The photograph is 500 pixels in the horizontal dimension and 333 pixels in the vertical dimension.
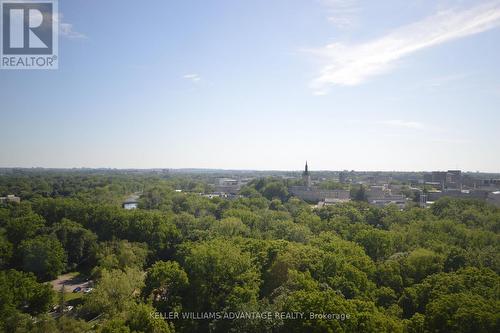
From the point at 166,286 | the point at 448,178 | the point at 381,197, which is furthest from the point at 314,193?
the point at 166,286

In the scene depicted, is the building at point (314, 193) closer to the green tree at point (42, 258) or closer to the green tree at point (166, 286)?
the green tree at point (42, 258)

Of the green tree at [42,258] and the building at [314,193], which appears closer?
the green tree at [42,258]

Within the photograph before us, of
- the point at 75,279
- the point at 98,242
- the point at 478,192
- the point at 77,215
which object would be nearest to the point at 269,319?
the point at 75,279

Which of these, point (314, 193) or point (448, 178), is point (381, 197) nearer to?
point (314, 193)

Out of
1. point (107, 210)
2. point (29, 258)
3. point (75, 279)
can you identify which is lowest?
point (75, 279)

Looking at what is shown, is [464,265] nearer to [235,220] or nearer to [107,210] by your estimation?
[235,220]

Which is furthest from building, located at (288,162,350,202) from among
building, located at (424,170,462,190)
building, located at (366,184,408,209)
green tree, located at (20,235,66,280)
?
green tree, located at (20,235,66,280)

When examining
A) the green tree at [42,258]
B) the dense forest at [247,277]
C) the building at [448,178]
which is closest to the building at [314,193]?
the building at [448,178]

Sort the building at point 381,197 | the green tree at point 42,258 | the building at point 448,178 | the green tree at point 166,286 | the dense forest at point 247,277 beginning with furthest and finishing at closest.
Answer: the building at point 448,178 → the building at point 381,197 → the green tree at point 42,258 → the green tree at point 166,286 → the dense forest at point 247,277
